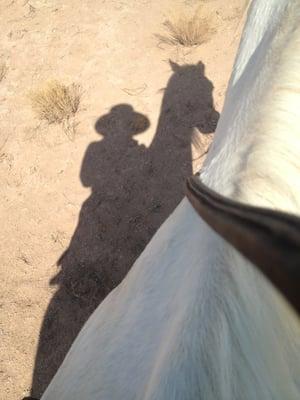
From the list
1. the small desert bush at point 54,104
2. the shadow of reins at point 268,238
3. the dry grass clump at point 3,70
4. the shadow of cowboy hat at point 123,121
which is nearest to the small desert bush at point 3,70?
the dry grass clump at point 3,70

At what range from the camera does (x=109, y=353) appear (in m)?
1.14

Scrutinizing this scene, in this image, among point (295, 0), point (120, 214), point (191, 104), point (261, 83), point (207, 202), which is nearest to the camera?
point (207, 202)

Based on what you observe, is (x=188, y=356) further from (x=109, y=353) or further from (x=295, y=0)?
(x=295, y=0)

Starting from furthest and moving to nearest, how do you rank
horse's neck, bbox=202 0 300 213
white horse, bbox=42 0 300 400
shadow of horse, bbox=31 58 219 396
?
shadow of horse, bbox=31 58 219 396 → horse's neck, bbox=202 0 300 213 → white horse, bbox=42 0 300 400

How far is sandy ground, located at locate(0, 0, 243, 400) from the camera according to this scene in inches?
114

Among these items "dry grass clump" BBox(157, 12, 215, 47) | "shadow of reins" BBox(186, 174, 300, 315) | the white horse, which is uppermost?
"shadow of reins" BBox(186, 174, 300, 315)

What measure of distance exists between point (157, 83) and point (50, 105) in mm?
1159

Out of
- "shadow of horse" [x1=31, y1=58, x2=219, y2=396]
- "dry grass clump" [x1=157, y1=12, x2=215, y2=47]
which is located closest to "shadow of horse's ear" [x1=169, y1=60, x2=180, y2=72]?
"shadow of horse" [x1=31, y1=58, x2=219, y2=396]

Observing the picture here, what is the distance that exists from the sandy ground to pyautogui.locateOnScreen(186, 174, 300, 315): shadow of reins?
2.32 meters

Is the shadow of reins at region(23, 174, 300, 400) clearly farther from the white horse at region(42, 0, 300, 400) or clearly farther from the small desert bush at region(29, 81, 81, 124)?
the small desert bush at region(29, 81, 81, 124)

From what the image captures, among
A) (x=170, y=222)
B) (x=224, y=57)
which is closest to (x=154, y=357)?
(x=170, y=222)

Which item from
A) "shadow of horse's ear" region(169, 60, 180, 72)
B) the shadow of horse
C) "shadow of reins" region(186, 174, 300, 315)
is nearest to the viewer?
"shadow of reins" region(186, 174, 300, 315)

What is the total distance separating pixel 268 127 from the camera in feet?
3.05

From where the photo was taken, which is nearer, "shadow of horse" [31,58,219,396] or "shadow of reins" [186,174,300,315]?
"shadow of reins" [186,174,300,315]
